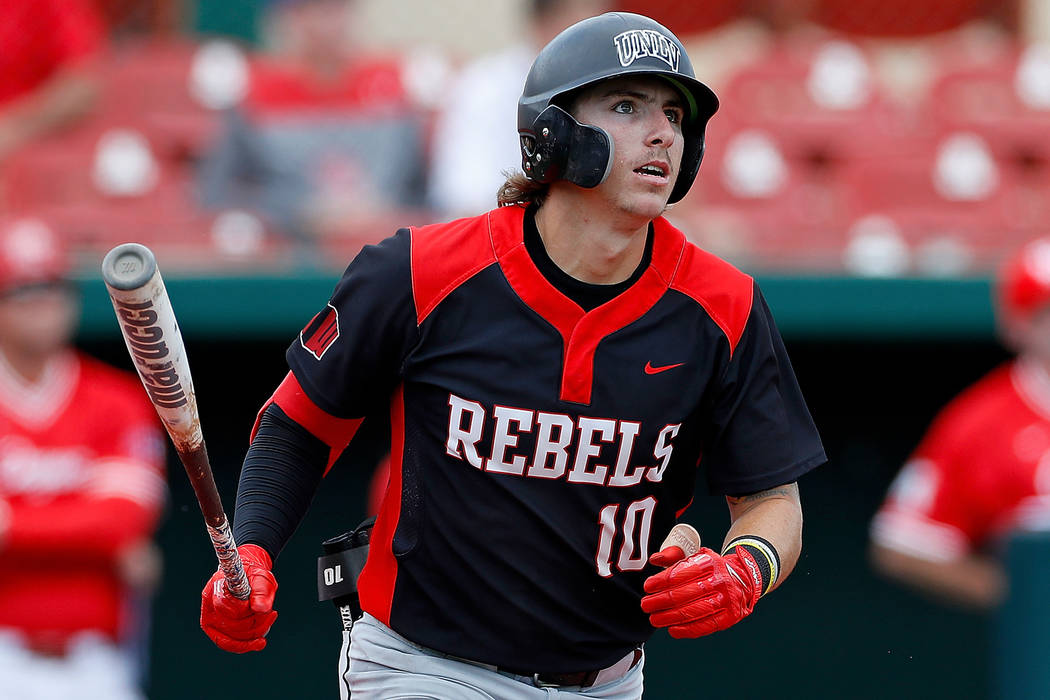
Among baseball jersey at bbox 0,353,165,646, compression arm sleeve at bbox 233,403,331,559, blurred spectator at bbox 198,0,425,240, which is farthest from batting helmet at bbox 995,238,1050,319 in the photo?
baseball jersey at bbox 0,353,165,646

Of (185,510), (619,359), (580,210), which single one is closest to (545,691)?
(619,359)

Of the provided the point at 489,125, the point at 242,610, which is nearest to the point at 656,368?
the point at 242,610

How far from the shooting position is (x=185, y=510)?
18.1 ft

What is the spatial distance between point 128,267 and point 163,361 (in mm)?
212

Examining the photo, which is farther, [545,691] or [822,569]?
[822,569]

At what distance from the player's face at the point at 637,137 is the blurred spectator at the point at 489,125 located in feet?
8.31

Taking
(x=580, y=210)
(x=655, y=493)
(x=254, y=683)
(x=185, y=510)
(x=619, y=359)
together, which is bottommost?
(x=254, y=683)

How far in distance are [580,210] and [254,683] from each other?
3.41m

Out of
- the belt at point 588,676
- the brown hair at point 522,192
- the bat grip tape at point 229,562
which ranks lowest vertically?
the belt at point 588,676

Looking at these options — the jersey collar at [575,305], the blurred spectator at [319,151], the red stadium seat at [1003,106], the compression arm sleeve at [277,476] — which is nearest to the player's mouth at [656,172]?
the jersey collar at [575,305]

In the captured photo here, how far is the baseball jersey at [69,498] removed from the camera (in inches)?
189

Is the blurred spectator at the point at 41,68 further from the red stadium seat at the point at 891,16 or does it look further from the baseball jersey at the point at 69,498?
the red stadium seat at the point at 891,16

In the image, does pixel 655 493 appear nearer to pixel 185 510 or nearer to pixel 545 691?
pixel 545 691

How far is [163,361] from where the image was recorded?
2.22 meters
